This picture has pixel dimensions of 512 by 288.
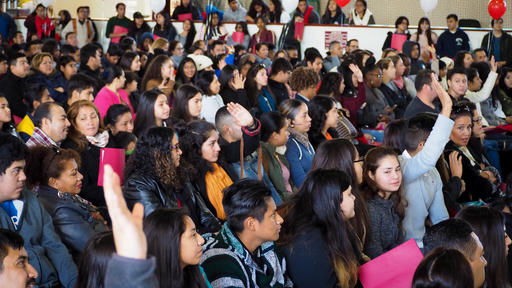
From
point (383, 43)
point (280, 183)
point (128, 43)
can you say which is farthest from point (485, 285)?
point (383, 43)

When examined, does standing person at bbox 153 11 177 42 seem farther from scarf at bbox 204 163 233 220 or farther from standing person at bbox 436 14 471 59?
scarf at bbox 204 163 233 220

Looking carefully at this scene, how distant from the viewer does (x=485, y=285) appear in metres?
2.48

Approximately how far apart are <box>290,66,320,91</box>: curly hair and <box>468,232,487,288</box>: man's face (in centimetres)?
372

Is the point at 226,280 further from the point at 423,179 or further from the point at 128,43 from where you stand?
the point at 128,43

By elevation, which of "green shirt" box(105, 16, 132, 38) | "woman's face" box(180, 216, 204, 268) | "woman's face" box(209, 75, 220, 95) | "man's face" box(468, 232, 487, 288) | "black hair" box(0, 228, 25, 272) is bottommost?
"man's face" box(468, 232, 487, 288)

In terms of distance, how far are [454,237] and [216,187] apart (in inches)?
58.9

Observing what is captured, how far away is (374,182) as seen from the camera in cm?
331

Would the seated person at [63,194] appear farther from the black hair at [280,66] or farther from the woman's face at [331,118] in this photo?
the black hair at [280,66]

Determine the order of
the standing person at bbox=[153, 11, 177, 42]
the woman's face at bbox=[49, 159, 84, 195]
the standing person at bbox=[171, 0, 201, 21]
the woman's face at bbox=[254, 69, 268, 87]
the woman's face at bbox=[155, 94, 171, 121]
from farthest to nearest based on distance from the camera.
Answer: the standing person at bbox=[171, 0, 201, 21] < the standing person at bbox=[153, 11, 177, 42] < the woman's face at bbox=[254, 69, 268, 87] < the woman's face at bbox=[155, 94, 171, 121] < the woman's face at bbox=[49, 159, 84, 195]

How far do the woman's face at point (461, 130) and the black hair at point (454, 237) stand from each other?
6.81 feet

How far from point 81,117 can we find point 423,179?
6.85 feet

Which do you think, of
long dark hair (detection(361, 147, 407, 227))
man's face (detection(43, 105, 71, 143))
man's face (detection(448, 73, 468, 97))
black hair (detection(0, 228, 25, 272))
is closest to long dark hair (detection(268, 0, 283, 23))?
man's face (detection(448, 73, 468, 97))

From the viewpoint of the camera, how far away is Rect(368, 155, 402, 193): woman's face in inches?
127

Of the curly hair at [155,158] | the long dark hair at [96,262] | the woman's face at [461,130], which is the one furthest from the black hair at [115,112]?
the long dark hair at [96,262]
